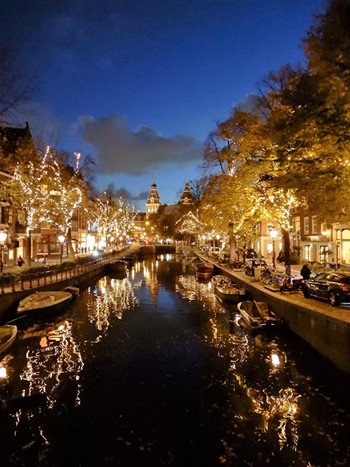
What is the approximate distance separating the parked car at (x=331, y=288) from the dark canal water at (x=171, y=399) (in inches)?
110

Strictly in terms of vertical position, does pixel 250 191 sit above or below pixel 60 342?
above

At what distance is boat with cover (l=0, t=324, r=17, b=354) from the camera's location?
60.8ft

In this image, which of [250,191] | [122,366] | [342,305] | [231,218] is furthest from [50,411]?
[231,218]

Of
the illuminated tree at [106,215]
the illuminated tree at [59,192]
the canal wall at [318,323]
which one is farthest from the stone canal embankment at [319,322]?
the illuminated tree at [106,215]

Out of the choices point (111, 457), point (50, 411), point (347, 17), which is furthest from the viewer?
point (347, 17)

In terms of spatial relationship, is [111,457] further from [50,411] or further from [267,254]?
[267,254]

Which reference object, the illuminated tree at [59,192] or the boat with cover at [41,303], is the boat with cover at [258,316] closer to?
the boat with cover at [41,303]

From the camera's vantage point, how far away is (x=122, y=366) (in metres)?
17.5

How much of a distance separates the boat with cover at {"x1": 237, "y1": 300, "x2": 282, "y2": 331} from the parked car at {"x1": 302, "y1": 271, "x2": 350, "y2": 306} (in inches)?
96.4

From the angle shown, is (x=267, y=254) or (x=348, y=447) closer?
(x=348, y=447)

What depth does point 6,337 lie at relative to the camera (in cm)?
1953

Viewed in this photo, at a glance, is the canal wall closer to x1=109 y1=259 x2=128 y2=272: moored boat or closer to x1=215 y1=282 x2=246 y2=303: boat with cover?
x1=215 y1=282 x2=246 y2=303: boat with cover

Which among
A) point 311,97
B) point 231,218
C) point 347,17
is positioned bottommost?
point 231,218

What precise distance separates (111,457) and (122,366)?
7.06 m
